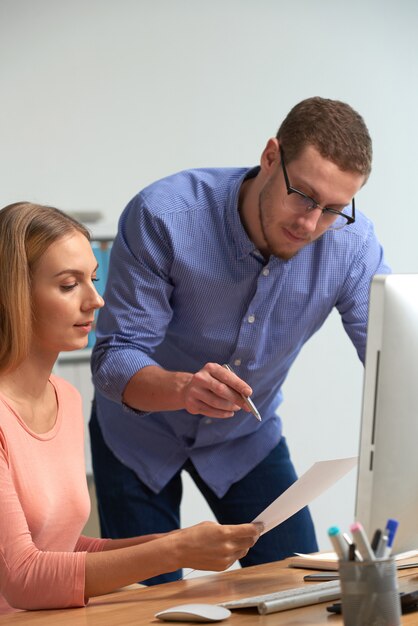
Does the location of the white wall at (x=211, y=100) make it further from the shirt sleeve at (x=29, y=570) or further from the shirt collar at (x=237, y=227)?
the shirt sleeve at (x=29, y=570)

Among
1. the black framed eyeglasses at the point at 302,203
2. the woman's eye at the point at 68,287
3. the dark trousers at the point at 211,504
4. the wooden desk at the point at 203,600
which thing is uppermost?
the black framed eyeglasses at the point at 302,203

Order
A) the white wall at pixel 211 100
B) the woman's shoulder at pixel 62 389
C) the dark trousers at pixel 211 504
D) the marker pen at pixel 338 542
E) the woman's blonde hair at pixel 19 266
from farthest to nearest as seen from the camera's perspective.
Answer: the white wall at pixel 211 100, the dark trousers at pixel 211 504, the woman's shoulder at pixel 62 389, the woman's blonde hair at pixel 19 266, the marker pen at pixel 338 542

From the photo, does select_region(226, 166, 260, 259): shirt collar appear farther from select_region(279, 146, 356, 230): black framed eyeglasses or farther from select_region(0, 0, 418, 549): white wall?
select_region(0, 0, 418, 549): white wall

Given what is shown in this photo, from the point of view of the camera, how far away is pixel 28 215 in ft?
5.42

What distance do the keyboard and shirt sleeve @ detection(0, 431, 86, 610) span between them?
0.23 metres

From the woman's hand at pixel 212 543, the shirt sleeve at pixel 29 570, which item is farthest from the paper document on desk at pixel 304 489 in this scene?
the shirt sleeve at pixel 29 570

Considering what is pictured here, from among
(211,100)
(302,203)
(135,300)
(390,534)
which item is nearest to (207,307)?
(135,300)

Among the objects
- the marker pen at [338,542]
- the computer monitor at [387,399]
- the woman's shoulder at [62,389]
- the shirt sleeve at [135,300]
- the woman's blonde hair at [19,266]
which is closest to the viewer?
the marker pen at [338,542]

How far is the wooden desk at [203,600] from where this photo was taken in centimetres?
120

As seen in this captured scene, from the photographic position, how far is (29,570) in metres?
1.37

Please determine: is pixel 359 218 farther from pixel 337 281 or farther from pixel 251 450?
pixel 251 450

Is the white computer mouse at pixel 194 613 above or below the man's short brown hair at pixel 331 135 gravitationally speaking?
below

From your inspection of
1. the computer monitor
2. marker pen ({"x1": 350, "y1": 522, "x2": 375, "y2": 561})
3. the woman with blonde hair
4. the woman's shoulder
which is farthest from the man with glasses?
marker pen ({"x1": 350, "y1": 522, "x2": 375, "y2": 561})

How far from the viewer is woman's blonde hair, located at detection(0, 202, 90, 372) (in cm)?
158
